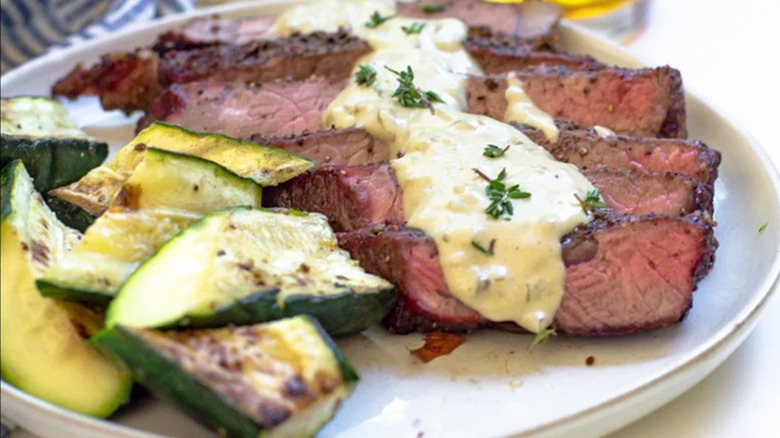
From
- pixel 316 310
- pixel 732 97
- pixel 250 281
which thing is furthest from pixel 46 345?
Result: pixel 732 97

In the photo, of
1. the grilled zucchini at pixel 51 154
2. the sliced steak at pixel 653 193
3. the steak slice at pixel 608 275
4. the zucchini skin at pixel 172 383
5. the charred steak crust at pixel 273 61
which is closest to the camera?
the zucchini skin at pixel 172 383

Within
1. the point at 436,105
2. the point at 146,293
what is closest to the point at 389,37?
the point at 436,105

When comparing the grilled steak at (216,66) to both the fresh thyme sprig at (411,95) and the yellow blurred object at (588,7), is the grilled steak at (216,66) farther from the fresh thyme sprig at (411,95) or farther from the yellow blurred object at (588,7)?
the yellow blurred object at (588,7)

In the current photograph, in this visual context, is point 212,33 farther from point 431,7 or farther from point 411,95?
point 411,95

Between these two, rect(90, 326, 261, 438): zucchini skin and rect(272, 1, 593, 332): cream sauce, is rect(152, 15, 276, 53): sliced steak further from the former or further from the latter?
rect(90, 326, 261, 438): zucchini skin

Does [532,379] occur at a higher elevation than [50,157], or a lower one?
lower

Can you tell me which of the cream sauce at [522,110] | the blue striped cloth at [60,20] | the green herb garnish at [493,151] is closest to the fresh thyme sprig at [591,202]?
the green herb garnish at [493,151]

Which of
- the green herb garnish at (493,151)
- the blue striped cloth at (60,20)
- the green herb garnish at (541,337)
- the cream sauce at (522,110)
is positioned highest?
the green herb garnish at (493,151)
